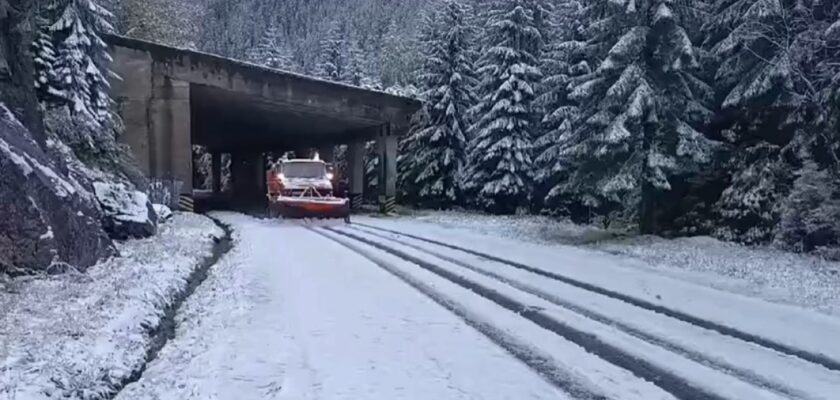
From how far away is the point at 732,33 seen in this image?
18.2 meters

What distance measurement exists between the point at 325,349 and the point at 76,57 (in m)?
20.7

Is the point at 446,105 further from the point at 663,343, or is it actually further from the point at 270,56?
the point at 270,56

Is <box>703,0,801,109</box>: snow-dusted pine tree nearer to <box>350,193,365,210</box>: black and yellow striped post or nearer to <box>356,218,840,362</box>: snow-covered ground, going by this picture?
<box>356,218,840,362</box>: snow-covered ground

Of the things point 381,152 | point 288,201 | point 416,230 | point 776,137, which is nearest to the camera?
point 776,137

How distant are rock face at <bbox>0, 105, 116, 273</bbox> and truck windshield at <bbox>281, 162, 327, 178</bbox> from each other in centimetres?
1670

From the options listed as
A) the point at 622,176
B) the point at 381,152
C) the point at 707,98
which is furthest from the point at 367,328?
the point at 381,152

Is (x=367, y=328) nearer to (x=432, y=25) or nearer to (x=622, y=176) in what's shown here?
(x=622, y=176)

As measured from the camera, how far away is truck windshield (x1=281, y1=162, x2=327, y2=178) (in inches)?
1121

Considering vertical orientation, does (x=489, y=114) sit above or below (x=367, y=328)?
above

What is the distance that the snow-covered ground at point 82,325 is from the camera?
17.3 ft

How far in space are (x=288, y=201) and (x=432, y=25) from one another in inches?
645

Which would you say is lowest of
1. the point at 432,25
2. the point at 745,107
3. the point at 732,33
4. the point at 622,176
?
the point at 622,176

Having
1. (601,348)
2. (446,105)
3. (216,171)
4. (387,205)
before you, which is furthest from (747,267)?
(216,171)

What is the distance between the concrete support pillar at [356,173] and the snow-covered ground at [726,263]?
657 inches
